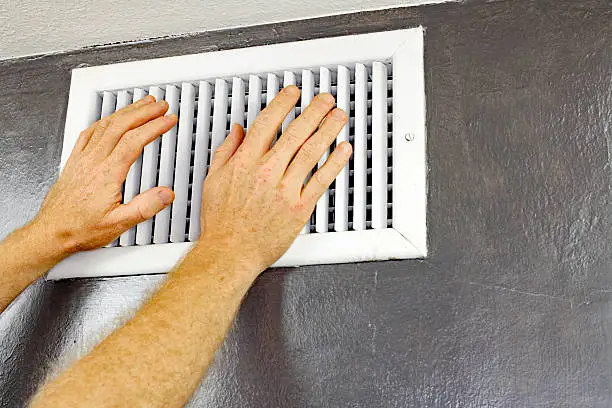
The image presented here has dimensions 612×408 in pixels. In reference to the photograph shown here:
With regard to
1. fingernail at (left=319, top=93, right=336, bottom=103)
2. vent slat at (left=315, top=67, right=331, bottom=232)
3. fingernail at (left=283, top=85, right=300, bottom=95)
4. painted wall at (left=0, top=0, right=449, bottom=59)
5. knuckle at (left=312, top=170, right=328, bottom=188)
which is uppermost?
painted wall at (left=0, top=0, right=449, bottom=59)

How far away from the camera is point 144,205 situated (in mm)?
1173

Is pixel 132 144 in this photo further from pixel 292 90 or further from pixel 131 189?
pixel 292 90

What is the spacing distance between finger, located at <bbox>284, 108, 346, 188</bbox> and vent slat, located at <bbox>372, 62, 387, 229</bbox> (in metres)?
0.06

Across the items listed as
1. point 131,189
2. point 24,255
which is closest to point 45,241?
point 24,255

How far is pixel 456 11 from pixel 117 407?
31.7 inches

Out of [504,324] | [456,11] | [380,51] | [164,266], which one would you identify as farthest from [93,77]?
[504,324]

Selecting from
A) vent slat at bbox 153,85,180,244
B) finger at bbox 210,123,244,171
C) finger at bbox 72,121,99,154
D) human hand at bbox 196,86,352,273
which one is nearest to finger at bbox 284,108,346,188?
human hand at bbox 196,86,352,273

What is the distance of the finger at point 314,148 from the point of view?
1111mm

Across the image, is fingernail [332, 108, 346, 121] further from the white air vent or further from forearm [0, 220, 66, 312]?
forearm [0, 220, 66, 312]

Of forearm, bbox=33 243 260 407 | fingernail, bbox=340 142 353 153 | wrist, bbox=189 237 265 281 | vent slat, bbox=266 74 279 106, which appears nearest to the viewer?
forearm, bbox=33 243 260 407

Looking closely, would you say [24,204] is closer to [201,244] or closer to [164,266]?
[164,266]

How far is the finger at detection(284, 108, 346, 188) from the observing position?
111 cm

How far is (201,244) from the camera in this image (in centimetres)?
108

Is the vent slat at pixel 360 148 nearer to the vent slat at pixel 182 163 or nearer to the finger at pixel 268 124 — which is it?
the finger at pixel 268 124
